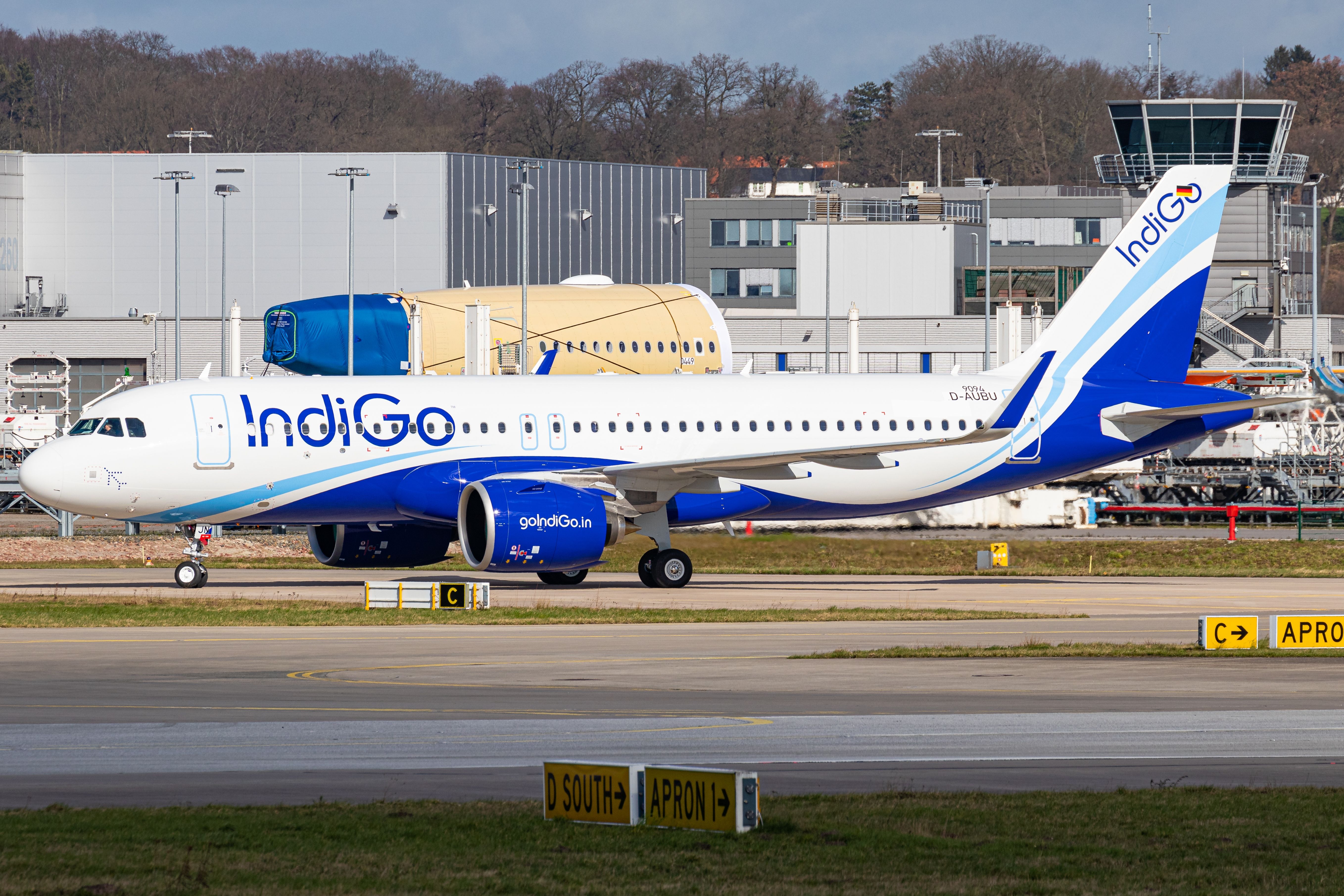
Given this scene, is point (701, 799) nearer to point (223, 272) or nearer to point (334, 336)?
point (334, 336)

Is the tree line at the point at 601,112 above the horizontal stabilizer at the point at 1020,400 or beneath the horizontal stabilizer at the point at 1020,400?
above

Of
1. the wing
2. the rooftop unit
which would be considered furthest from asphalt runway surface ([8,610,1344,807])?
the rooftop unit

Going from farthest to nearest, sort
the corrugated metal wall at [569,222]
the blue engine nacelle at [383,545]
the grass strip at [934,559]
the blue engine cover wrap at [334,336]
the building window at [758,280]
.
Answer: the building window at [758,280], the corrugated metal wall at [569,222], the blue engine cover wrap at [334,336], the grass strip at [934,559], the blue engine nacelle at [383,545]

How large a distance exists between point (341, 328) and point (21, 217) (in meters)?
47.7

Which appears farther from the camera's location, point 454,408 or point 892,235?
point 892,235

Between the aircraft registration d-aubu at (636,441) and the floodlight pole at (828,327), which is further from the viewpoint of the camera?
the floodlight pole at (828,327)

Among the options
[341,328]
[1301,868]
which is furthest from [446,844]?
[341,328]

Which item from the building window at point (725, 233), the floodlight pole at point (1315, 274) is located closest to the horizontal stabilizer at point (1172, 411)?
the floodlight pole at point (1315, 274)

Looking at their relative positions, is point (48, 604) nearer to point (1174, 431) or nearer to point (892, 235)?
point (1174, 431)

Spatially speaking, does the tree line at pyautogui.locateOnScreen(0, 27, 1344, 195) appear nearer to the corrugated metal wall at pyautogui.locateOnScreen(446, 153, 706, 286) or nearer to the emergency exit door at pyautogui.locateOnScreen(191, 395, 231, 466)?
the corrugated metal wall at pyautogui.locateOnScreen(446, 153, 706, 286)

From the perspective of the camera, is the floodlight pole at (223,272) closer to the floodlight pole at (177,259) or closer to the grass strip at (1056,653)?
the floodlight pole at (177,259)

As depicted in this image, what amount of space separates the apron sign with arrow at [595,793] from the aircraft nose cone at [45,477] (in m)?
24.2

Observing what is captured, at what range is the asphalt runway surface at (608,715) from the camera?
1401 centimetres

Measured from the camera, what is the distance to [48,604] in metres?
31.2
